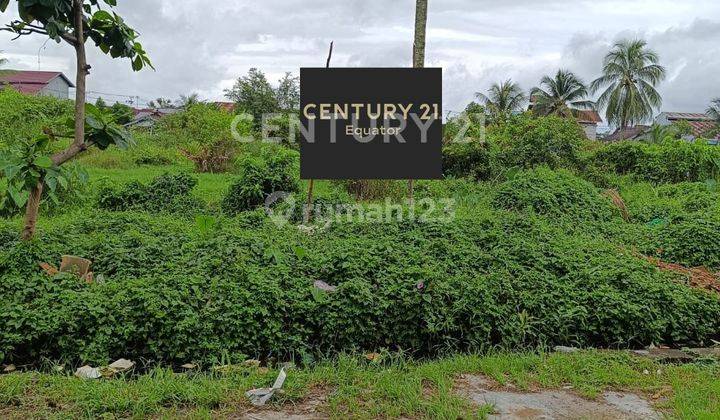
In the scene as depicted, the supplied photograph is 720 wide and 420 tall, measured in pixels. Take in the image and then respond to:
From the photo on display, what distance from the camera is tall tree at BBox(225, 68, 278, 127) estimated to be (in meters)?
24.9

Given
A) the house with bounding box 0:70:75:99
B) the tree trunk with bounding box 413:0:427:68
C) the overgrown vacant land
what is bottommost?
the overgrown vacant land

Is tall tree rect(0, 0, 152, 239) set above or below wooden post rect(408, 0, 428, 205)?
below

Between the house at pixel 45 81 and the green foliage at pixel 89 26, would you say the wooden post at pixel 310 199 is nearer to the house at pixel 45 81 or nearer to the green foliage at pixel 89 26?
the green foliage at pixel 89 26

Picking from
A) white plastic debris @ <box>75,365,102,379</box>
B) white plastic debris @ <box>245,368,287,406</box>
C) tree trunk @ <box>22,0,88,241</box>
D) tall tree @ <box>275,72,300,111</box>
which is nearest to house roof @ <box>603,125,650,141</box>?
tall tree @ <box>275,72,300,111</box>

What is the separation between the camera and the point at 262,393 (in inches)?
117

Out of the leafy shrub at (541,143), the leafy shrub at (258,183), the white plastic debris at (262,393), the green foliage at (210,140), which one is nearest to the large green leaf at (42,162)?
the white plastic debris at (262,393)

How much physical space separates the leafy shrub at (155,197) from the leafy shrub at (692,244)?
5371 mm

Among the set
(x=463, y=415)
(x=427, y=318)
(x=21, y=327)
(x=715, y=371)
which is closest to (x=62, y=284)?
(x=21, y=327)

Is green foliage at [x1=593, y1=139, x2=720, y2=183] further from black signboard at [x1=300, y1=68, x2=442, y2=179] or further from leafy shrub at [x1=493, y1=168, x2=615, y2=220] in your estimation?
black signboard at [x1=300, y1=68, x2=442, y2=179]

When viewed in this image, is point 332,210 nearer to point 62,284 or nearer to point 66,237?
point 66,237

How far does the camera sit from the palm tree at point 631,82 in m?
35.2

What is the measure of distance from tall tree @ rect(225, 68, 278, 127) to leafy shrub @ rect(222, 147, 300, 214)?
→ 16.9 metres

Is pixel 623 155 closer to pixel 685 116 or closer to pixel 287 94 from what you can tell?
pixel 287 94

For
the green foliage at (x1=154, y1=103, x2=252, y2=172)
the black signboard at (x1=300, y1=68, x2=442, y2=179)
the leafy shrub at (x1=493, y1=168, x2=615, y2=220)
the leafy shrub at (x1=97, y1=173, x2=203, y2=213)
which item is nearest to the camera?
the black signboard at (x1=300, y1=68, x2=442, y2=179)
